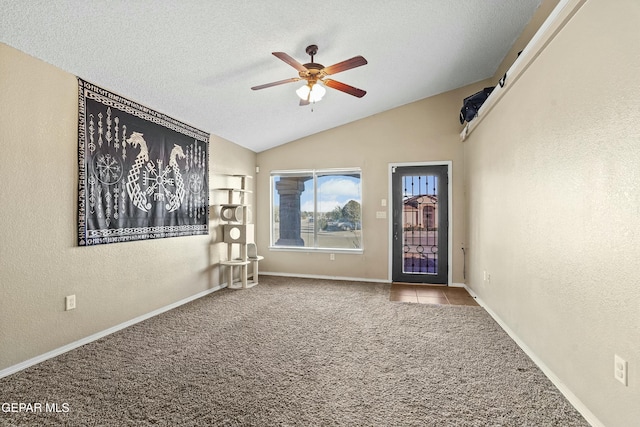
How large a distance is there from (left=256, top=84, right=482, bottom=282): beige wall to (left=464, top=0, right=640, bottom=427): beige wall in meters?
1.96

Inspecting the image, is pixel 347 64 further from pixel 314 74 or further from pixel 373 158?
pixel 373 158

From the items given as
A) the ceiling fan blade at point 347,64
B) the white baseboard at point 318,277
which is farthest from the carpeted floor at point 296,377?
the ceiling fan blade at point 347,64

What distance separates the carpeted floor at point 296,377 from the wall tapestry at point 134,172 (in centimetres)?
108

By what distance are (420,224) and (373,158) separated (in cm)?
136

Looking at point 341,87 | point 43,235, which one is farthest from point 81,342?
point 341,87

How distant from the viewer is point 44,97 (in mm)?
2436

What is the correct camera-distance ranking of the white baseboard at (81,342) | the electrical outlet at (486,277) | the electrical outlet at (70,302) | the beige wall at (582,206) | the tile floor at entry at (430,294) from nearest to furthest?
the beige wall at (582,206)
the white baseboard at (81,342)
the electrical outlet at (70,302)
the electrical outlet at (486,277)
the tile floor at entry at (430,294)

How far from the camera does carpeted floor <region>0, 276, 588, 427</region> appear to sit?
1.73 metres

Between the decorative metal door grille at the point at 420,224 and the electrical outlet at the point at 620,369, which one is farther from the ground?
the decorative metal door grille at the point at 420,224

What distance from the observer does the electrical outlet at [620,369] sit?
1447 mm

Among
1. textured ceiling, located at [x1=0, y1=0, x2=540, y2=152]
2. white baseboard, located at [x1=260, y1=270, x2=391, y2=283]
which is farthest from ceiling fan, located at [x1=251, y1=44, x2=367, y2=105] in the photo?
white baseboard, located at [x1=260, y1=270, x2=391, y2=283]

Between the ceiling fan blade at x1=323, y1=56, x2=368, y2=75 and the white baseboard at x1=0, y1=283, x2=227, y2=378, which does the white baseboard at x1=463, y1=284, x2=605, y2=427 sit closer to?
the ceiling fan blade at x1=323, y1=56, x2=368, y2=75

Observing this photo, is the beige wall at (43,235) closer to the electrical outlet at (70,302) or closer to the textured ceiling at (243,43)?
the electrical outlet at (70,302)

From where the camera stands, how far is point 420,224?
502 centimetres
